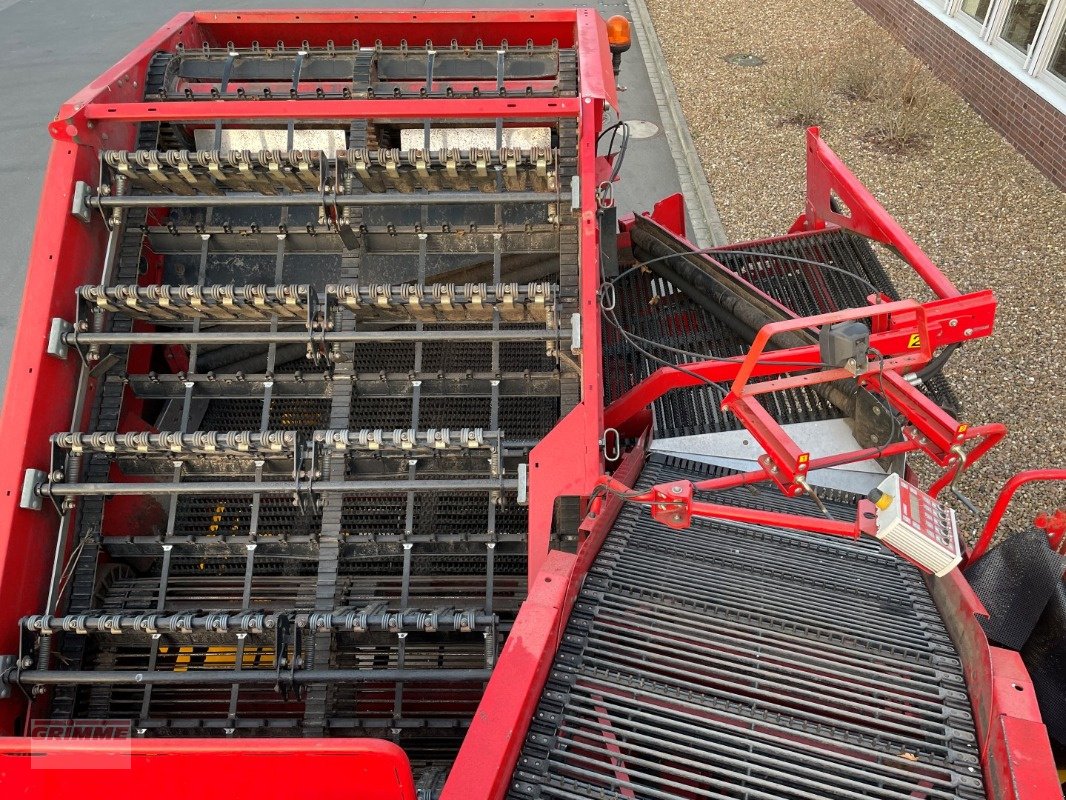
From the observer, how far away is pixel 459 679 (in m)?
3.23

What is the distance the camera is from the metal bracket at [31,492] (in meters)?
3.41

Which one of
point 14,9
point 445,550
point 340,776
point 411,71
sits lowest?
point 340,776

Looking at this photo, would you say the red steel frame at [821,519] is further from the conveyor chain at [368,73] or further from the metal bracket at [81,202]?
the metal bracket at [81,202]

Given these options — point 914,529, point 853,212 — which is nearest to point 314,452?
point 914,529

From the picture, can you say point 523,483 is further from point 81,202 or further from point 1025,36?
point 1025,36

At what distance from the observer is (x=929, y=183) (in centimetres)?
828

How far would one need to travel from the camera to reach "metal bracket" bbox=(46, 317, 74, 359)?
11.8ft

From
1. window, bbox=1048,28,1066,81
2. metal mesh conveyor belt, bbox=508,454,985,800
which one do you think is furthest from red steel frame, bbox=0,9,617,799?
window, bbox=1048,28,1066,81

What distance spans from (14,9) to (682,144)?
1318 cm

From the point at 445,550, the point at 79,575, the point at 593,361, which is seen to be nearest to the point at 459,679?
the point at 445,550

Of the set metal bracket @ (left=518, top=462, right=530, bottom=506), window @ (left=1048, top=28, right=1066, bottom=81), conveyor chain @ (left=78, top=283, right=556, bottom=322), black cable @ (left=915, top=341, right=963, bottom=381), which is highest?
window @ (left=1048, top=28, right=1066, bottom=81)

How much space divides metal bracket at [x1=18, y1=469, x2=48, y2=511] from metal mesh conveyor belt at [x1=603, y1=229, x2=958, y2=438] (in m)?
3.13

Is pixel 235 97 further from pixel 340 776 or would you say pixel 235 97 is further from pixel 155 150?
pixel 340 776

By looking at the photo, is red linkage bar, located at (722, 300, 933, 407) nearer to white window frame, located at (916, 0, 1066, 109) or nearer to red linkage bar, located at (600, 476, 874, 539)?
red linkage bar, located at (600, 476, 874, 539)
